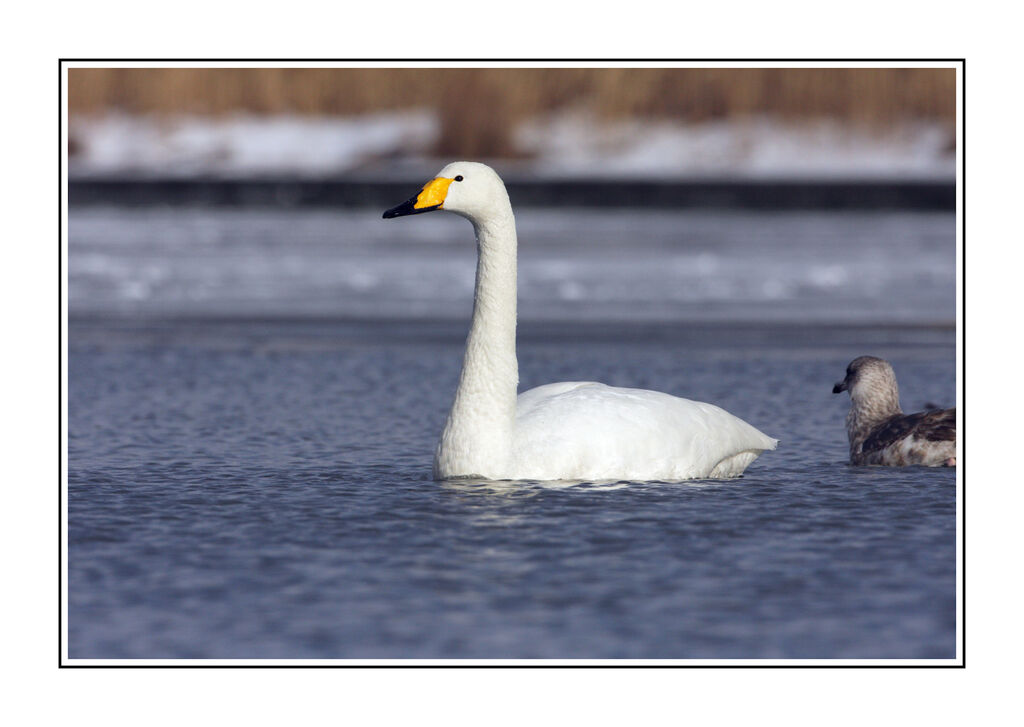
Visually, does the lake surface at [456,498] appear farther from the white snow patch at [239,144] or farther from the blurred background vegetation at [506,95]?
the white snow patch at [239,144]

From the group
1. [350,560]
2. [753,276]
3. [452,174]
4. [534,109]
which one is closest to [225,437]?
[452,174]

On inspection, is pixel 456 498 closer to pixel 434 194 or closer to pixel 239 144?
pixel 434 194

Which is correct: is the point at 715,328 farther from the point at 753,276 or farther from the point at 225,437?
the point at 225,437

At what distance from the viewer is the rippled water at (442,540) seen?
6.14 m

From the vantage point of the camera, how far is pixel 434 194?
356 inches

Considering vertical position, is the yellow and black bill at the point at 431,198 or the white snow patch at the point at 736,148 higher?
the white snow patch at the point at 736,148

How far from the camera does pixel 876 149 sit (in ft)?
84.4

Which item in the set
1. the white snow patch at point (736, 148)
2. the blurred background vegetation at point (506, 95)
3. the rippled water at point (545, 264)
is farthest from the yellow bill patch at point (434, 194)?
the white snow patch at point (736, 148)

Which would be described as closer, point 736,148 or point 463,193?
point 463,193

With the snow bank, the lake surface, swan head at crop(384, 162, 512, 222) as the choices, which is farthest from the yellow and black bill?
the snow bank

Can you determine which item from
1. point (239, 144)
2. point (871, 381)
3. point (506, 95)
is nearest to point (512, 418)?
point (871, 381)

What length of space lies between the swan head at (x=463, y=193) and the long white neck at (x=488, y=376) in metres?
0.08

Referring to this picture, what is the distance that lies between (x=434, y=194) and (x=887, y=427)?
3.30m
